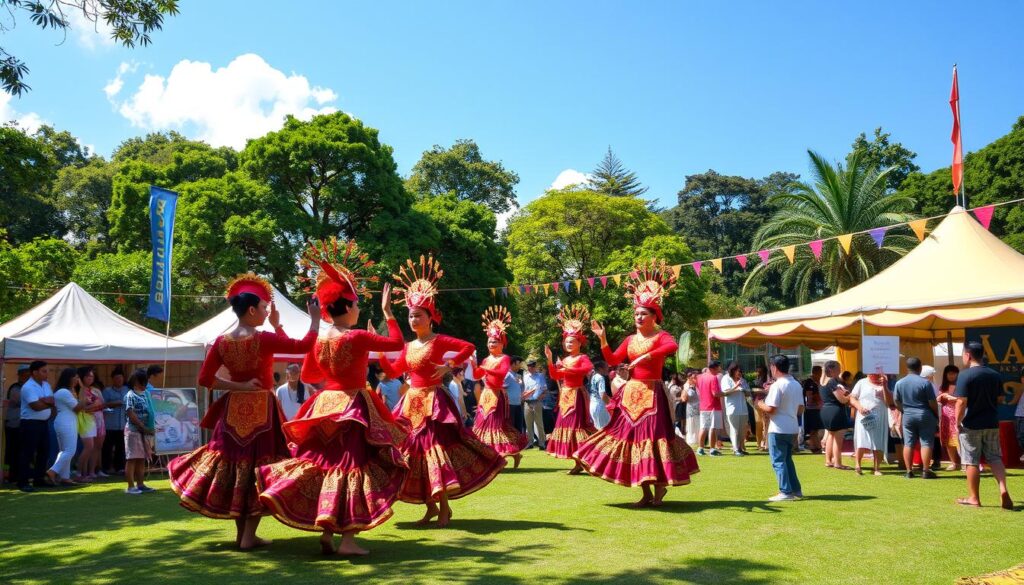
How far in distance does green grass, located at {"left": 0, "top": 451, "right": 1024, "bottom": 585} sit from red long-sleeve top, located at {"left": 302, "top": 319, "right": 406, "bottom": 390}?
1301mm

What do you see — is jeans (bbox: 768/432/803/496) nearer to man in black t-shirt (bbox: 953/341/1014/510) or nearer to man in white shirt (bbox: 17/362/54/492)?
man in black t-shirt (bbox: 953/341/1014/510)

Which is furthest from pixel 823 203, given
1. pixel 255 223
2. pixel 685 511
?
pixel 685 511

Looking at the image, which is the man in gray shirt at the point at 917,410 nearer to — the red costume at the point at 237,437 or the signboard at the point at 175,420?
the red costume at the point at 237,437

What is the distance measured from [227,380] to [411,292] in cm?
236

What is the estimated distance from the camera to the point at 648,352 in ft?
29.2

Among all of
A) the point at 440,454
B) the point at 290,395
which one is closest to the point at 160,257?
the point at 290,395

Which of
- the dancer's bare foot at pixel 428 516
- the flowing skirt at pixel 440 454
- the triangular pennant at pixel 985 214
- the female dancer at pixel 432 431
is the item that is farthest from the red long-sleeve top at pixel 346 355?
the triangular pennant at pixel 985 214

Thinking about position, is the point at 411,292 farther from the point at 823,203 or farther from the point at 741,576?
the point at 823,203

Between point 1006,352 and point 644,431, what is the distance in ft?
30.6

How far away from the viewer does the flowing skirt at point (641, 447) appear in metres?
8.62

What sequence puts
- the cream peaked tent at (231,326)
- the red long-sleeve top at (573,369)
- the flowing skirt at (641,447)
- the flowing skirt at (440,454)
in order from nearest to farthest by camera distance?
the flowing skirt at (440,454) → the flowing skirt at (641,447) → the red long-sleeve top at (573,369) → the cream peaked tent at (231,326)

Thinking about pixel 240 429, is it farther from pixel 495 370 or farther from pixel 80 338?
pixel 80 338

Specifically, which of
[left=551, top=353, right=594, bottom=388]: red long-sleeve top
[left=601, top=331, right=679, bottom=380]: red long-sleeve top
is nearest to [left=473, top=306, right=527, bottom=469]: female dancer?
[left=551, top=353, right=594, bottom=388]: red long-sleeve top

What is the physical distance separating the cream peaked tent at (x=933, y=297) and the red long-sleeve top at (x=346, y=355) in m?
9.78
